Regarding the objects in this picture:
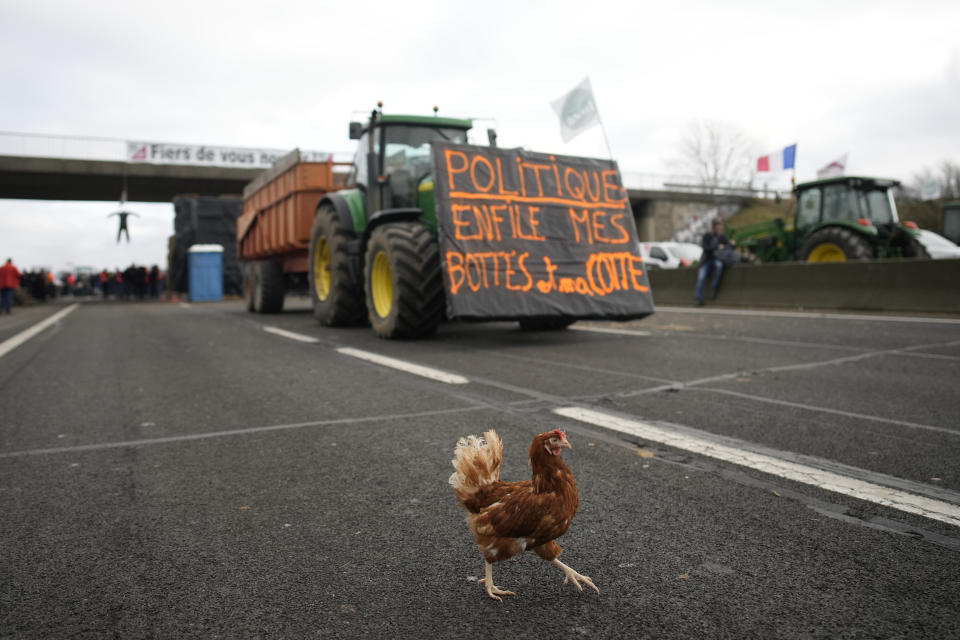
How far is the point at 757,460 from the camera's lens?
11.0ft

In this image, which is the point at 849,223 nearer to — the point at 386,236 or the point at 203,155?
the point at 386,236

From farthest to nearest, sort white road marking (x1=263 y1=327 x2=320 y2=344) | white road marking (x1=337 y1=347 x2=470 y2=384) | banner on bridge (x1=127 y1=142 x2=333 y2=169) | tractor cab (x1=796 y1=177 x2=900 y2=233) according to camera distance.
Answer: banner on bridge (x1=127 y1=142 x2=333 y2=169) → tractor cab (x1=796 y1=177 x2=900 y2=233) → white road marking (x1=263 y1=327 x2=320 y2=344) → white road marking (x1=337 y1=347 x2=470 y2=384)

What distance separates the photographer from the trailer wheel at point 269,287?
15594mm

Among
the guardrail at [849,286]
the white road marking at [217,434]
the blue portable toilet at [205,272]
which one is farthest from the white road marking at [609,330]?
the blue portable toilet at [205,272]

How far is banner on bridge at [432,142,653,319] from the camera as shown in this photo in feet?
26.2

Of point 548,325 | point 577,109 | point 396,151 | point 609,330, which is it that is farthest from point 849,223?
point 396,151

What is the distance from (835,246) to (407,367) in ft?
40.0

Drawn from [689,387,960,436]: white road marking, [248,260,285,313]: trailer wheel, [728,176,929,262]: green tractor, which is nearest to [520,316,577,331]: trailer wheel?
[689,387,960,436]: white road marking

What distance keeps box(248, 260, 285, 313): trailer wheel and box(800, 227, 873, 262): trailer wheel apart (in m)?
11.8

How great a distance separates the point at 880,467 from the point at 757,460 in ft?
1.74

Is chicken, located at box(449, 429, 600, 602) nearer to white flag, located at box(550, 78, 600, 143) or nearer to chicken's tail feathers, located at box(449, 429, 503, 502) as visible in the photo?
chicken's tail feathers, located at box(449, 429, 503, 502)

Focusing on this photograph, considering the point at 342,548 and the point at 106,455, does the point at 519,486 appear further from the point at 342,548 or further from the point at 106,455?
the point at 106,455

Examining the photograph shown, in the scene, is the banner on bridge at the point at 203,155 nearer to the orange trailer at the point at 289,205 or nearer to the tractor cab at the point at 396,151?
the orange trailer at the point at 289,205

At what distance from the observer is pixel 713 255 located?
1470 cm
